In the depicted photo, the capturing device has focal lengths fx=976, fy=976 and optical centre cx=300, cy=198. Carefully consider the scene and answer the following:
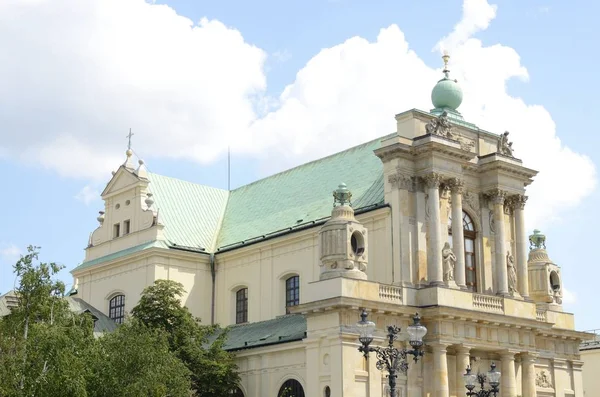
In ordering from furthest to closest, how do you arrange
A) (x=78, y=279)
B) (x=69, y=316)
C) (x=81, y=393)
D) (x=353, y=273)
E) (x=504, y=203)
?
(x=78, y=279) → (x=504, y=203) → (x=353, y=273) → (x=69, y=316) → (x=81, y=393)

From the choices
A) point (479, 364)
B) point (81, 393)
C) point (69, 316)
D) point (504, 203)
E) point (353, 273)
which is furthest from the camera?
point (504, 203)

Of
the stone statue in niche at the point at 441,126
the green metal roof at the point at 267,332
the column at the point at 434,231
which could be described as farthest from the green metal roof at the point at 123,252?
the stone statue in niche at the point at 441,126

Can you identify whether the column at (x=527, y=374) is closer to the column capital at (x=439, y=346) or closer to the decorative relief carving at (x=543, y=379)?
the decorative relief carving at (x=543, y=379)

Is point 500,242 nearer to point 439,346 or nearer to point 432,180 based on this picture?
point 432,180

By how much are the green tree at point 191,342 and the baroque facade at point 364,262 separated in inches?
71.7

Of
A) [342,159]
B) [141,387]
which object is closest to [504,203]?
[342,159]

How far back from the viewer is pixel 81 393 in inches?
1296

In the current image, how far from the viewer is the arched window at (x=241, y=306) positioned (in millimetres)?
52281

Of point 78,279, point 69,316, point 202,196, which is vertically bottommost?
point 69,316

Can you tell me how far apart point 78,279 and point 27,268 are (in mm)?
23748

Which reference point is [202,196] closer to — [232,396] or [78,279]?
[78,279]

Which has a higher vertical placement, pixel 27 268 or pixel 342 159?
pixel 342 159

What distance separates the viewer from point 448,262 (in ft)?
147

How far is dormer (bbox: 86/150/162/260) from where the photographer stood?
177 feet
